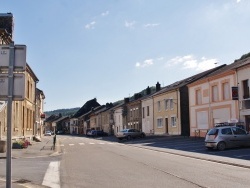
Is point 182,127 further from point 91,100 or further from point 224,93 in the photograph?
point 91,100

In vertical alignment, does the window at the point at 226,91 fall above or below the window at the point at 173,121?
above

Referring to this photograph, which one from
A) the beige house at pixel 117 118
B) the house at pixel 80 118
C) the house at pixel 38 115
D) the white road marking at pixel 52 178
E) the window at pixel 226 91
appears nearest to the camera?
the white road marking at pixel 52 178

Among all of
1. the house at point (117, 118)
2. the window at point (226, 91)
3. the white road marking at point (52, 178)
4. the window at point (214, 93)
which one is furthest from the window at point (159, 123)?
the white road marking at point (52, 178)

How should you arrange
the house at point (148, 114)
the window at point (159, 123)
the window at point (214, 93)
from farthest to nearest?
the house at point (148, 114), the window at point (159, 123), the window at point (214, 93)

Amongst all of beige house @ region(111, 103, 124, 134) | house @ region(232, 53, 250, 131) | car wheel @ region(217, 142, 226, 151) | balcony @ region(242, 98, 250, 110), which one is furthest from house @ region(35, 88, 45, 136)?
car wheel @ region(217, 142, 226, 151)

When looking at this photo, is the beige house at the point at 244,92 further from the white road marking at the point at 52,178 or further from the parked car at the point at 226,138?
the white road marking at the point at 52,178

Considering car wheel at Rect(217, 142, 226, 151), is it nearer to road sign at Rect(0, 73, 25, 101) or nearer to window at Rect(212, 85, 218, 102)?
window at Rect(212, 85, 218, 102)

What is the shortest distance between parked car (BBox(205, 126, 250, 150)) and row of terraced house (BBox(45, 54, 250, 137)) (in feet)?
19.0

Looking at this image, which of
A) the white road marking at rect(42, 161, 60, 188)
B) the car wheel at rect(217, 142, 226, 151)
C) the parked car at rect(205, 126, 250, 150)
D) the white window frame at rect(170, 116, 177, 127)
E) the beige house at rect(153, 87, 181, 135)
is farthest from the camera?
the white window frame at rect(170, 116, 177, 127)

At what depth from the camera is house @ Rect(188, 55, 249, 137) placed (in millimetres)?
33750

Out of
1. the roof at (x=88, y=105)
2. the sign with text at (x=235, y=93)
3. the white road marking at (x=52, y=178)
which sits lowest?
the white road marking at (x=52, y=178)

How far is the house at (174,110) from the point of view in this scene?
47750 mm

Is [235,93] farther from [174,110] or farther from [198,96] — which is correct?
[174,110]

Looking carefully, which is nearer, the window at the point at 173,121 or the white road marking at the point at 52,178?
the white road marking at the point at 52,178
